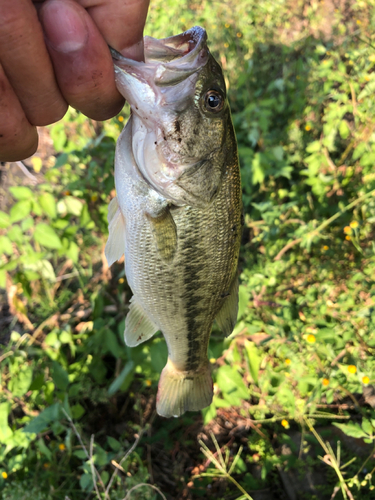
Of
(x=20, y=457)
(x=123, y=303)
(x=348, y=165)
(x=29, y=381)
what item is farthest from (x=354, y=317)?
(x=20, y=457)

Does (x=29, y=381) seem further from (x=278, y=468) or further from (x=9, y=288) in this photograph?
(x=278, y=468)

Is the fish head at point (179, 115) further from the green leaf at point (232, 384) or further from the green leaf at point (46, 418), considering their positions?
the green leaf at point (46, 418)

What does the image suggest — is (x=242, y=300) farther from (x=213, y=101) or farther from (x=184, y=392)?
(x=213, y=101)

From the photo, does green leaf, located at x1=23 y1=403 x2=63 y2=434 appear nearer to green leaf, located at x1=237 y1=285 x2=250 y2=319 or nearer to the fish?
the fish

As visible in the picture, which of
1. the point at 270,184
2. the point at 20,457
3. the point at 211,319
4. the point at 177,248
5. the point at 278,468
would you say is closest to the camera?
the point at 177,248

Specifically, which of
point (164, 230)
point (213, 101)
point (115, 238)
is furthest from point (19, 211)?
point (213, 101)

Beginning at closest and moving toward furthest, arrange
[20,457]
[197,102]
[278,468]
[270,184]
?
[197,102]
[20,457]
[278,468]
[270,184]
